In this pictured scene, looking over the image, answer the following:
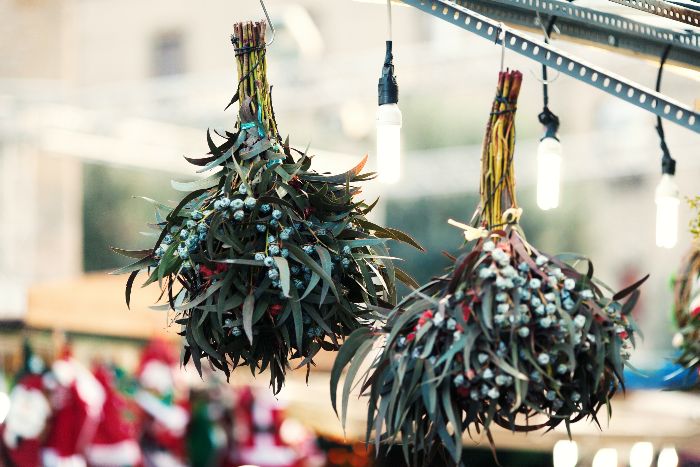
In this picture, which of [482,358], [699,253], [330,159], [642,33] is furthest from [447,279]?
[330,159]

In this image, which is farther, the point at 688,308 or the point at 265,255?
the point at 688,308

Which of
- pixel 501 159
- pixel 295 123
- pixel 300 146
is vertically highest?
pixel 295 123

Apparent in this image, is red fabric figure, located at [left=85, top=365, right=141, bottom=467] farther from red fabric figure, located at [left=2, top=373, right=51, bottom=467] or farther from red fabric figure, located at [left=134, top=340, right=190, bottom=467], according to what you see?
red fabric figure, located at [left=2, top=373, right=51, bottom=467]

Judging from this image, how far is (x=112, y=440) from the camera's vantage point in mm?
4367

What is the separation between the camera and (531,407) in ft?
3.84

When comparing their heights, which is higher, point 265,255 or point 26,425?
point 265,255

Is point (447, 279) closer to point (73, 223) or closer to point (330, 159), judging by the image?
point (330, 159)

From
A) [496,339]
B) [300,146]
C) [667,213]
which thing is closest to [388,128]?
[496,339]

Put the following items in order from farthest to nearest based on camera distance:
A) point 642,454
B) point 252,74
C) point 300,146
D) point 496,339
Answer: point 300,146 → point 642,454 → point 252,74 → point 496,339

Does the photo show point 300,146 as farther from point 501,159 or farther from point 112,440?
point 501,159

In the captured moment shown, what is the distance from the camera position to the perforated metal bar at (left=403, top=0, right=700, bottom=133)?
1370mm

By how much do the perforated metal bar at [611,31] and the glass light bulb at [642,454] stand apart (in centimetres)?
217

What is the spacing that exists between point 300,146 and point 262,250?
26.7ft

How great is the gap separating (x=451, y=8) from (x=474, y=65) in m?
6.41
